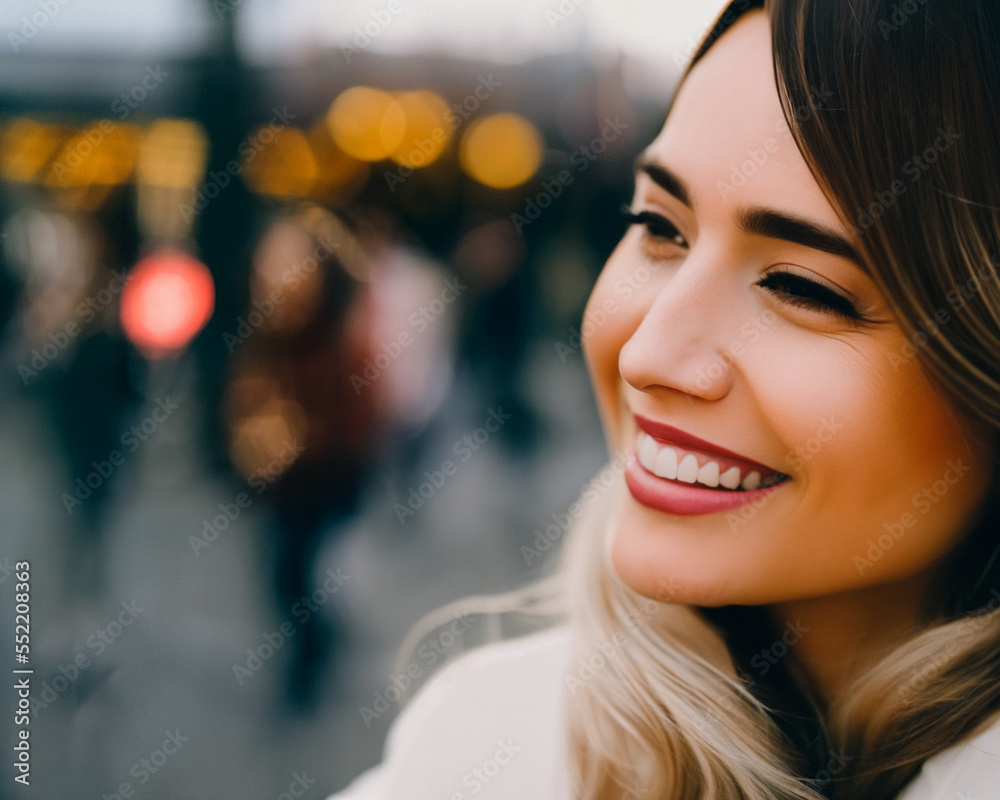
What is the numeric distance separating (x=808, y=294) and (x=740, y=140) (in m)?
0.20

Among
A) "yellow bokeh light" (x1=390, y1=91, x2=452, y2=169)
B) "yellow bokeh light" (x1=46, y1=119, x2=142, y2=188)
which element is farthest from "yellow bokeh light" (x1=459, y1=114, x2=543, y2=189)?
"yellow bokeh light" (x1=46, y1=119, x2=142, y2=188)

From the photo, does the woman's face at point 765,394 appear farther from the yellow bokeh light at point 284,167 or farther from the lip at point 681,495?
the yellow bokeh light at point 284,167

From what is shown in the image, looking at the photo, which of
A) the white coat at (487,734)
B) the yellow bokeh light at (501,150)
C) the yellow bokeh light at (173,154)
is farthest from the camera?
the yellow bokeh light at (501,150)

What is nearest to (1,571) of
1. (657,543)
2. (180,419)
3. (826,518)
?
(657,543)

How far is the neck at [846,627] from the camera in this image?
1.12 m

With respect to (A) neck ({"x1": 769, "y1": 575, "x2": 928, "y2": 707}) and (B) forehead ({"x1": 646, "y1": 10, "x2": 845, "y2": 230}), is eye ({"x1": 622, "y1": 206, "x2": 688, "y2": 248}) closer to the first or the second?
(B) forehead ({"x1": 646, "y1": 10, "x2": 845, "y2": 230})

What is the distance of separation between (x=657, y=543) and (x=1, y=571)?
231cm

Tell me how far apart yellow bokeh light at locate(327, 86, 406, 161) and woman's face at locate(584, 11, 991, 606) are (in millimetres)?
7771

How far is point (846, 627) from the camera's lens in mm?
1173

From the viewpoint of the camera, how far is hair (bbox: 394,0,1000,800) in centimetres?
90

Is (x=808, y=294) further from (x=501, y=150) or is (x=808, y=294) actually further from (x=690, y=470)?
(x=501, y=150)

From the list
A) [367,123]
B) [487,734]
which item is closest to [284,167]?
[367,123]

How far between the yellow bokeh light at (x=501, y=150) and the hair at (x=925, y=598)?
8.78 meters

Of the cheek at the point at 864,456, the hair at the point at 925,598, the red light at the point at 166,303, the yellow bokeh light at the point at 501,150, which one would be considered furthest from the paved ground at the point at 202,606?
the yellow bokeh light at the point at 501,150
